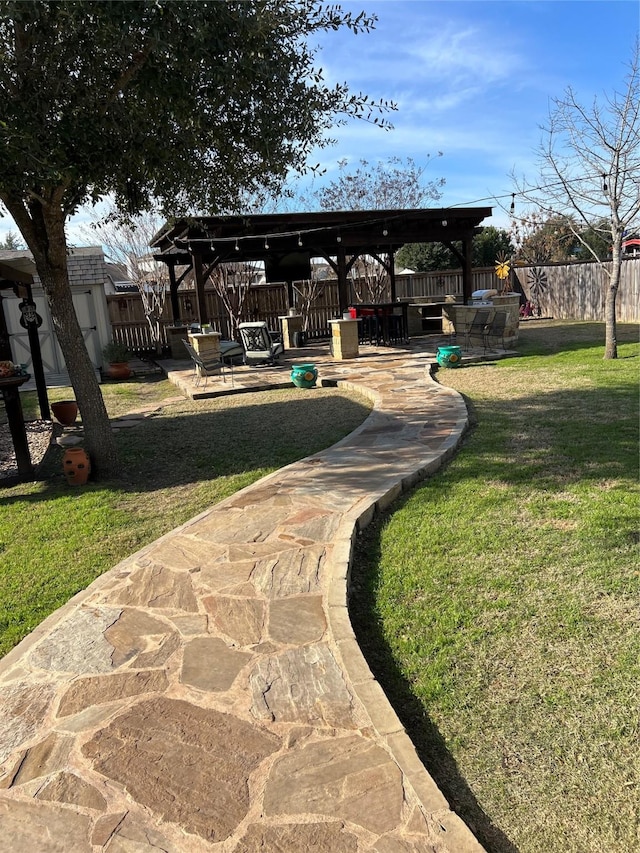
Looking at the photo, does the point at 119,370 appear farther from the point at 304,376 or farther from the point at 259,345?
the point at 304,376

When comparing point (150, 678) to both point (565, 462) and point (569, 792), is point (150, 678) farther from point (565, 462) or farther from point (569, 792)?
point (565, 462)

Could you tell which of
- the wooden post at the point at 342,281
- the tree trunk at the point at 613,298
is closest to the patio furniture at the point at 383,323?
the wooden post at the point at 342,281

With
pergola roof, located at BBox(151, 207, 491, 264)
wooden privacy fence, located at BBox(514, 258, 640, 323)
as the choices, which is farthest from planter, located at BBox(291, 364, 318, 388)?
wooden privacy fence, located at BBox(514, 258, 640, 323)

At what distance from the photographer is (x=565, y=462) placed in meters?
5.15

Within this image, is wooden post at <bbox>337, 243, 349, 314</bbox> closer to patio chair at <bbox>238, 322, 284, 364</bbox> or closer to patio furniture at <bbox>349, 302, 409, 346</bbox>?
patio furniture at <bbox>349, 302, 409, 346</bbox>

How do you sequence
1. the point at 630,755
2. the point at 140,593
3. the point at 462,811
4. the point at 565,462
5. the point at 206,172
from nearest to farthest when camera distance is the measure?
the point at 462,811, the point at 630,755, the point at 140,593, the point at 565,462, the point at 206,172

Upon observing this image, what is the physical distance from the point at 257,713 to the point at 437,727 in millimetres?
693

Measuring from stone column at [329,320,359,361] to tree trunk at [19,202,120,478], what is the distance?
7791 millimetres

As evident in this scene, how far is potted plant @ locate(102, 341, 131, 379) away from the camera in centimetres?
1361

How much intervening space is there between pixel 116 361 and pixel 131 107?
8936 millimetres

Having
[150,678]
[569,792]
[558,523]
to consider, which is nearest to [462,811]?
[569,792]

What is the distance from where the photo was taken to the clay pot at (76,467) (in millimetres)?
5711

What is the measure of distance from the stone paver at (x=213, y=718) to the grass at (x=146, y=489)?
0.32 metres

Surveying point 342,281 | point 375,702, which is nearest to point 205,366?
point 342,281
